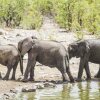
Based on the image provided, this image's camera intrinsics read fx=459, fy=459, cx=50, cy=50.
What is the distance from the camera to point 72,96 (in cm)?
1366

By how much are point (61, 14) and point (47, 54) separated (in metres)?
22.1

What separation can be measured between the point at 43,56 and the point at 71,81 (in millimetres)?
1437

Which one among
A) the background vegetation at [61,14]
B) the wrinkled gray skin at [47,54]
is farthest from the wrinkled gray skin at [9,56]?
the background vegetation at [61,14]

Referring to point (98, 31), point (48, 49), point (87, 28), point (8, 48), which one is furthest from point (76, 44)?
point (87, 28)

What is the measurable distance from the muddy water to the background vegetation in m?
13.6

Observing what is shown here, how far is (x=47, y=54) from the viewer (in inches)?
683

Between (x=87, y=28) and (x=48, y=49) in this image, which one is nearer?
(x=48, y=49)

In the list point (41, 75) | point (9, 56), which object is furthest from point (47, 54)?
point (41, 75)

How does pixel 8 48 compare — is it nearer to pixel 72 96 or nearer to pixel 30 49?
pixel 30 49

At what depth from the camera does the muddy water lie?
528 inches

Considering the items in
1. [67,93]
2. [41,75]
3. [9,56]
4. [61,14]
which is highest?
[61,14]

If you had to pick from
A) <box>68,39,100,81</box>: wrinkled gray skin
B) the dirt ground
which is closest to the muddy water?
the dirt ground

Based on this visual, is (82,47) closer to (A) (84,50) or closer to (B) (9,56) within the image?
(A) (84,50)

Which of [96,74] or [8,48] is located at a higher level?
[8,48]
